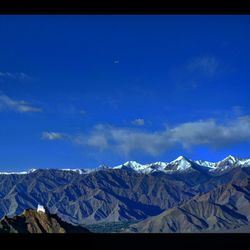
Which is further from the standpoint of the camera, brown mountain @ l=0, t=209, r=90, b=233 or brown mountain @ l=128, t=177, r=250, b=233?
brown mountain @ l=128, t=177, r=250, b=233

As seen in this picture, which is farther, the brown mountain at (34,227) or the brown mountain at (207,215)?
the brown mountain at (207,215)

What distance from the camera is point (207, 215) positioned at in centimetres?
17412

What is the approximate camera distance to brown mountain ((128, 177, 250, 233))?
16038 cm

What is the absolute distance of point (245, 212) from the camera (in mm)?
197000

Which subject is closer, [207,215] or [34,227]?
[34,227]

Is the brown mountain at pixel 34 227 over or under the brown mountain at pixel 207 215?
under

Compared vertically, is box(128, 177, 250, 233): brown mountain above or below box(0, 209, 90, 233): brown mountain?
above

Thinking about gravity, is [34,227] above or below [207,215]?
below

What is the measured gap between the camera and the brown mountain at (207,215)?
16038 centimetres
